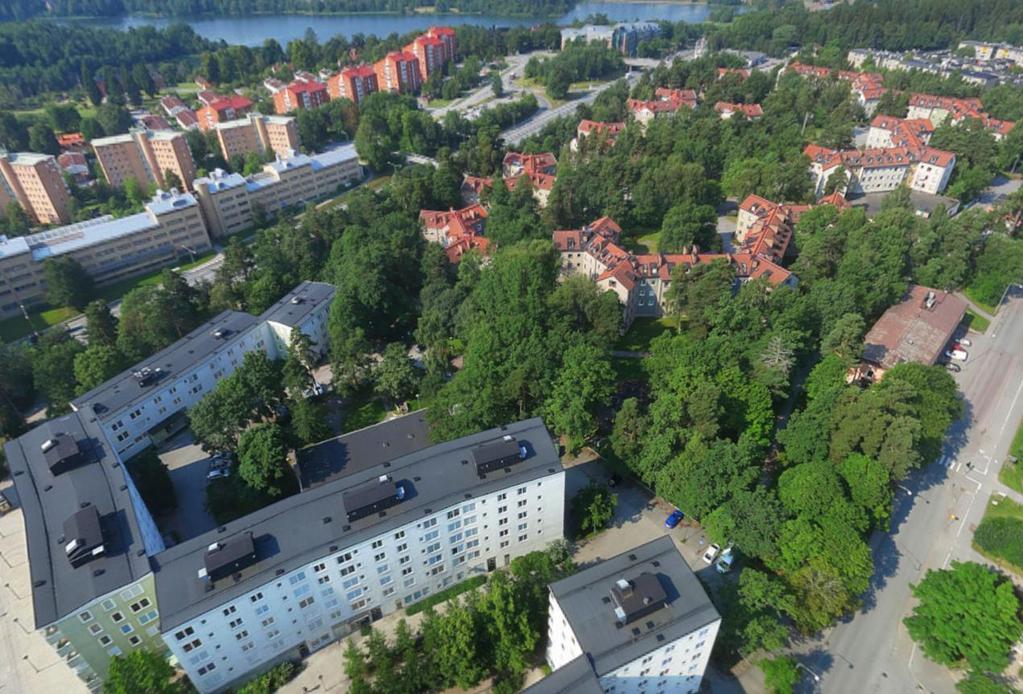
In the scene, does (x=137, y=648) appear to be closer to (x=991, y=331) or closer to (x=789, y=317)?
(x=789, y=317)

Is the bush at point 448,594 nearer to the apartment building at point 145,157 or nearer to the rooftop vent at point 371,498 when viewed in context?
the rooftop vent at point 371,498

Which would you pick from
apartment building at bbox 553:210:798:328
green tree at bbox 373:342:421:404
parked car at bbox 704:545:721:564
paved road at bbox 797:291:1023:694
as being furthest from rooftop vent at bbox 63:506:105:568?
apartment building at bbox 553:210:798:328

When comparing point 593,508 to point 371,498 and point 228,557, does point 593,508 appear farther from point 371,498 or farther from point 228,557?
point 228,557

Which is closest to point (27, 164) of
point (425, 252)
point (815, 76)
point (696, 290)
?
point (425, 252)

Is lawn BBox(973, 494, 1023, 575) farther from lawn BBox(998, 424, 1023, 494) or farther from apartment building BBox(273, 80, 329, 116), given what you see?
apartment building BBox(273, 80, 329, 116)

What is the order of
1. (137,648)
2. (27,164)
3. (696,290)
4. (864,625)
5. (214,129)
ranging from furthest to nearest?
(214,129)
(27,164)
(696,290)
(864,625)
(137,648)

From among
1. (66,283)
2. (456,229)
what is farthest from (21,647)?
(456,229)
